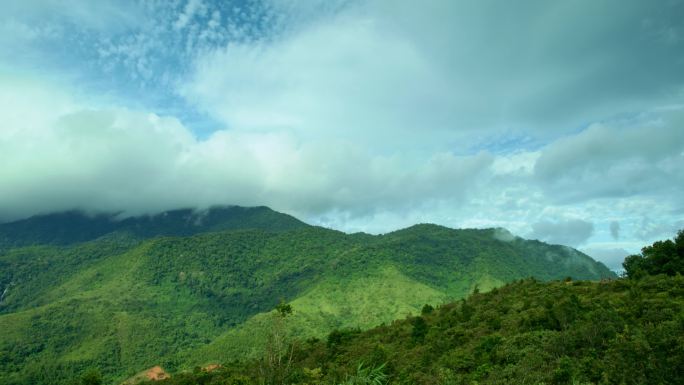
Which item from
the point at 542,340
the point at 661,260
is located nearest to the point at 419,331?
the point at 542,340

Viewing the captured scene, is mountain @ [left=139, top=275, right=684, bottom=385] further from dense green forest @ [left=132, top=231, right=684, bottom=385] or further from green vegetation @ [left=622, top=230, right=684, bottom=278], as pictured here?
green vegetation @ [left=622, top=230, right=684, bottom=278]

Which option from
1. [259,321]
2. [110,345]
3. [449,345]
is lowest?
[110,345]

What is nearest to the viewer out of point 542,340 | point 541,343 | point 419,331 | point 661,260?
point 541,343

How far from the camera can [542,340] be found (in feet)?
98.0

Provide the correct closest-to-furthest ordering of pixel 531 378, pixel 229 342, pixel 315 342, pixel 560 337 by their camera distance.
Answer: pixel 531 378, pixel 560 337, pixel 315 342, pixel 229 342

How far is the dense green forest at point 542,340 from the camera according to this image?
72.8ft

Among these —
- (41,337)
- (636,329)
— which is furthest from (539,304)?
(41,337)

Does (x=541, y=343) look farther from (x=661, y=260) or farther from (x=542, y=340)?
(x=661, y=260)

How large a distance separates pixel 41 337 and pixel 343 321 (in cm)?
12844

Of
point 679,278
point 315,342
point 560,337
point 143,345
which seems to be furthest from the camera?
point 143,345

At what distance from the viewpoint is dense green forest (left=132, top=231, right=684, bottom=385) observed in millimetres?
22203

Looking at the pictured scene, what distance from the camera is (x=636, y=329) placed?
81.7 feet

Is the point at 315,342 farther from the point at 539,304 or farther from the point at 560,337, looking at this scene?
the point at 560,337

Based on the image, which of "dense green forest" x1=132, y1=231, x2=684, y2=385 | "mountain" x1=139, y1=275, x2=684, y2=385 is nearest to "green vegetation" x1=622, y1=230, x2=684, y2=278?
"dense green forest" x1=132, y1=231, x2=684, y2=385
